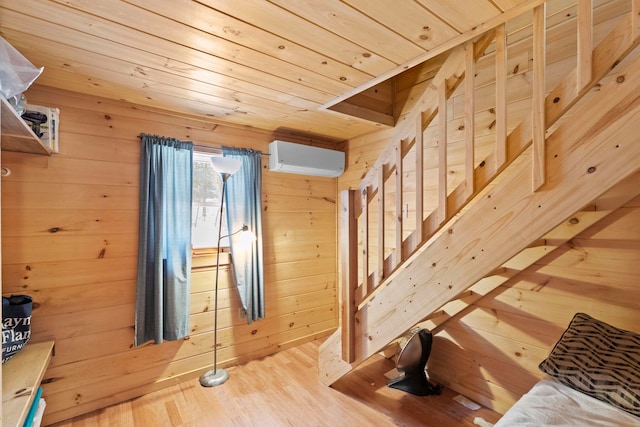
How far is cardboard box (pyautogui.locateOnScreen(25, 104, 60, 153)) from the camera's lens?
5.80 feet

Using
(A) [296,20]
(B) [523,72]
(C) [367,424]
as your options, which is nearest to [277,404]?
(C) [367,424]

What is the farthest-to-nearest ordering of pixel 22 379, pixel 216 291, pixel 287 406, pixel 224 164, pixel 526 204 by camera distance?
pixel 216 291
pixel 224 164
pixel 287 406
pixel 22 379
pixel 526 204

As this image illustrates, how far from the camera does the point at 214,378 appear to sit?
2.44m

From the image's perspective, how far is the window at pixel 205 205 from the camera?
2637mm

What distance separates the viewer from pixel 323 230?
3.30 m

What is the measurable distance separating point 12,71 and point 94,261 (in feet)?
4.15

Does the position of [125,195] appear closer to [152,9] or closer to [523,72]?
[152,9]

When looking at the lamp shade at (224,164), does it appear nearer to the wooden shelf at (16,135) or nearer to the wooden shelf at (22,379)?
the wooden shelf at (16,135)

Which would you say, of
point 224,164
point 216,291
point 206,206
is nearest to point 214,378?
point 216,291

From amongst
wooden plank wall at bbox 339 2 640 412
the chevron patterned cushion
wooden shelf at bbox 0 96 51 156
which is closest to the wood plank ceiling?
wooden shelf at bbox 0 96 51 156

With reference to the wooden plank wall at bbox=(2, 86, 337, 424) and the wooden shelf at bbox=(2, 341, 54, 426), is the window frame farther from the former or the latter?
the wooden shelf at bbox=(2, 341, 54, 426)

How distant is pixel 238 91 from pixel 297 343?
7.98 feet

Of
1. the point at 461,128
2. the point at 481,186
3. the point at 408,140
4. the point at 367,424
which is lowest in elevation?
the point at 367,424

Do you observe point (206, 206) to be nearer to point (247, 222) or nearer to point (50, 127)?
point (247, 222)
